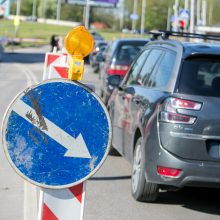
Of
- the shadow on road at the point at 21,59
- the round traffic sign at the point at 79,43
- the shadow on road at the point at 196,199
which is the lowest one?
the shadow on road at the point at 21,59

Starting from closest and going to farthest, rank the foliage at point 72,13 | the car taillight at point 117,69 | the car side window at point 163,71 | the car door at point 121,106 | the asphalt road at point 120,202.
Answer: the asphalt road at point 120,202, the car side window at point 163,71, the car door at point 121,106, the car taillight at point 117,69, the foliage at point 72,13

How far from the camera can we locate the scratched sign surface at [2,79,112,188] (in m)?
4.33

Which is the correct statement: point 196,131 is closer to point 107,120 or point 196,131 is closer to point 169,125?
point 169,125

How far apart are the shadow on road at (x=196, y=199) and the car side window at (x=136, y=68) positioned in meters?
1.51

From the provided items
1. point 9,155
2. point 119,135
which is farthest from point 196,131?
point 9,155

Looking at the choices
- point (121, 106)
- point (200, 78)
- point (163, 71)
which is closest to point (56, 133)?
point (200, 78)

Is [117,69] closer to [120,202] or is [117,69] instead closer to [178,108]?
[120,202]

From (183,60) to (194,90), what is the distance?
1.32 ft

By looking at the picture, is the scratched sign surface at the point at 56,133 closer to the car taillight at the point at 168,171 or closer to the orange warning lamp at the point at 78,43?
the orange warning lamp at the point at 78,43

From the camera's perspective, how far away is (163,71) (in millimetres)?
8062

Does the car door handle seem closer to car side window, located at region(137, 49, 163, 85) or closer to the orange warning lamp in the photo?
car side window, located at region(137, 49, 163, 85)

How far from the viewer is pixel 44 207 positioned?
179 inches

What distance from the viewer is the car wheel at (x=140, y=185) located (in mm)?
7738

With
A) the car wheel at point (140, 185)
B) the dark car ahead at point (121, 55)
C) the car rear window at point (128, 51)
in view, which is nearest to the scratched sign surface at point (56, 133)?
the car wheel at point (140, 185)
